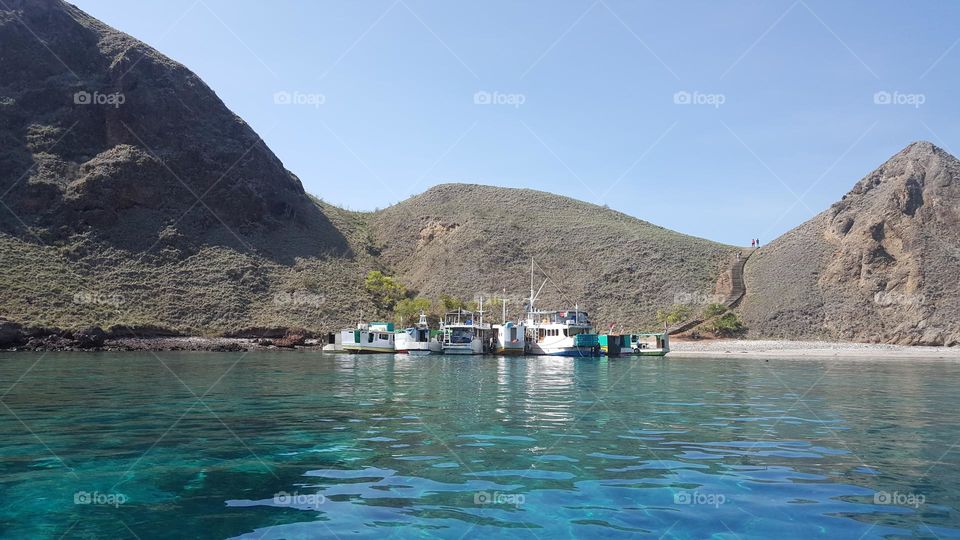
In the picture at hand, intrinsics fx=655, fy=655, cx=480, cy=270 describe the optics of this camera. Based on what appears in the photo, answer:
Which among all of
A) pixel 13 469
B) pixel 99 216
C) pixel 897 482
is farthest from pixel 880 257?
pixel 99 216

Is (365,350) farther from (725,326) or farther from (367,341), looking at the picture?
(725,326)

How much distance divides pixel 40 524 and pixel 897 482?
48.6 ft

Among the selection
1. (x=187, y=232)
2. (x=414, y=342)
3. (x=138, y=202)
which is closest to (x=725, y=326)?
(x=414, y=342)

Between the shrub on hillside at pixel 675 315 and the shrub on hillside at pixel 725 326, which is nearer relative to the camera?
the shrub on hillside at pixel 725 326

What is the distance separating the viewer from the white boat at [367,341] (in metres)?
73.3

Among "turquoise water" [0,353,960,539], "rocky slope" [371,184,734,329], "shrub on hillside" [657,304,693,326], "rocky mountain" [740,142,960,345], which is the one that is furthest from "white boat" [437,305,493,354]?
"turquoise water" [0,353,960,539]

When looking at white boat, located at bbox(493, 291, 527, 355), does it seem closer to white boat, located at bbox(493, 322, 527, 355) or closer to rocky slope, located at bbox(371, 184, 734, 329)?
white boat, located at bbox(493, 322, 527, 355)

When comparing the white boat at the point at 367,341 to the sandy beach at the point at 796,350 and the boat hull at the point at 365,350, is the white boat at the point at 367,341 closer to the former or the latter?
the boat hull at the point at 365,350

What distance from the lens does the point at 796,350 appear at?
70.9 meters

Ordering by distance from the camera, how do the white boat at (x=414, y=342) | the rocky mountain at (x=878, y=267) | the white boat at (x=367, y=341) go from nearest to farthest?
the white boat at (x=367, y=341) → the white boat at (x=414, y=342) → the rocky mountain at (x=878, y=267)

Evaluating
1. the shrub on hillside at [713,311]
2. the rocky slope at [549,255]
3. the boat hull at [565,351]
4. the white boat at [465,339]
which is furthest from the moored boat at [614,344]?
the rocky slope at [549,255]

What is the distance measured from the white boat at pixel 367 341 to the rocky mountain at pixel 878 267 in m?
47.1

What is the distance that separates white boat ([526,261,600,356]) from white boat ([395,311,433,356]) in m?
11.8

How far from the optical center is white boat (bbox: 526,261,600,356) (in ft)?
224
